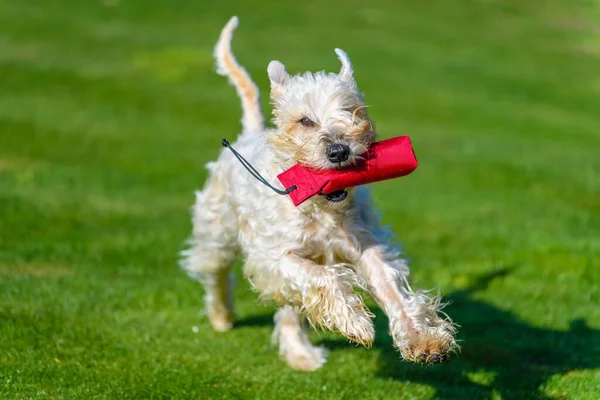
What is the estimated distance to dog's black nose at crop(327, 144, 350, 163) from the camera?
7.11 meters

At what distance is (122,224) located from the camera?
641 inches

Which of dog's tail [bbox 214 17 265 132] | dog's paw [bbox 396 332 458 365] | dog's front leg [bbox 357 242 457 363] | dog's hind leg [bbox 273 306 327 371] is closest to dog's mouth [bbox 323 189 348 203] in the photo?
dog's front leg [bbox 357 242 457 363]

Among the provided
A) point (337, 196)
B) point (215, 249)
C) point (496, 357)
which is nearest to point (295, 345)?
point (215, 249)

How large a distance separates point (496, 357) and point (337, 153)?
3578 millimetres

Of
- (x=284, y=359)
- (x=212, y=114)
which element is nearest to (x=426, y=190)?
(x=212, y=114)

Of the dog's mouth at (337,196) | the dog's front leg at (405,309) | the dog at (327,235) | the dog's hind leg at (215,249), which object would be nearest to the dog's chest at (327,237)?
the dog at (327,235)

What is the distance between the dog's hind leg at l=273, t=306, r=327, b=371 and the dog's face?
237cm

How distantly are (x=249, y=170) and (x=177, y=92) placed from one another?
799 inches

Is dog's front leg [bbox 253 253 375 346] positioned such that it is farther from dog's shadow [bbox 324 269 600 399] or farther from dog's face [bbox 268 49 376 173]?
dog's shadow [bbox 324 269 600 399]

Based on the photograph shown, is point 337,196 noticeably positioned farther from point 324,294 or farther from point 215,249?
point 215,249

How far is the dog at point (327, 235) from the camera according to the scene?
7.02 metres

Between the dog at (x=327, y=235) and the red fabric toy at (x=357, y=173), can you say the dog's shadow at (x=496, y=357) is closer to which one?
the dog at (x=327, y=235)

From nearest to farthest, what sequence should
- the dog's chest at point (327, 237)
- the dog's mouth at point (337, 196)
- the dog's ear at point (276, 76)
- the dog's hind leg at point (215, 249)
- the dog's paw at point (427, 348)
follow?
the dog's paw at point (427, 348) < the dog's mouth at point (337, 196) < the dog's chest at point (327, 237) < the dog's ear at point (276, 76) < the dog's hind leg at point (215, 249)

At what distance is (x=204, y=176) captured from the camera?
66.4 feet
